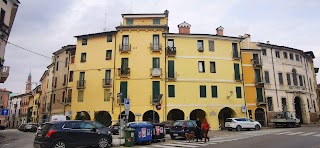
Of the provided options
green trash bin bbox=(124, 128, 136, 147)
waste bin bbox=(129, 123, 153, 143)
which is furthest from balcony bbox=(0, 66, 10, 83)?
green trash bin bbox=(124, 128, 136, 147)

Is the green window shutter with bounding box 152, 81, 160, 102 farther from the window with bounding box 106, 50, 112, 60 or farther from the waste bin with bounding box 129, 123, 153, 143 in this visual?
the waste bin with bounding box 129, 123, 153, 143

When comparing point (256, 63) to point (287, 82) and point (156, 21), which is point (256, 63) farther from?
point (156, 21)

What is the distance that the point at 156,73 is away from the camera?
29344mm

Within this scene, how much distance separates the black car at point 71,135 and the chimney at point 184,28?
2248 centimetres

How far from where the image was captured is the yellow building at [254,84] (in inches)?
1259

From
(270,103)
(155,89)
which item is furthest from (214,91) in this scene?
(270,103)

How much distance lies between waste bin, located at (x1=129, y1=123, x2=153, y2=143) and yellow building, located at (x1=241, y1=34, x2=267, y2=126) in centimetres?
2066

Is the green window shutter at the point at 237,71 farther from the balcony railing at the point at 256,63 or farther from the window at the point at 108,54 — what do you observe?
the window at the point at 108,54

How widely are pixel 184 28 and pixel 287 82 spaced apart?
60.1ft

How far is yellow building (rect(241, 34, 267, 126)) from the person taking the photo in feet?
105

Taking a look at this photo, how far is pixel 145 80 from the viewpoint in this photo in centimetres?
2942

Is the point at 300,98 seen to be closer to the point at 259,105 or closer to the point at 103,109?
the point at 259,105

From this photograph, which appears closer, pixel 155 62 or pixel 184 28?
pixel 155 62

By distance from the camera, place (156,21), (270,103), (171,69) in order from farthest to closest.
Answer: (270,103)
(156,21)
(171,69)
